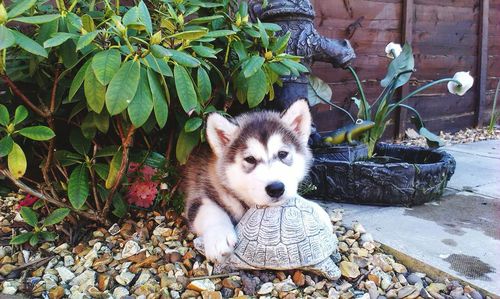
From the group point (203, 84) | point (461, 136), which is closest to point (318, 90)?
point (203, 84)

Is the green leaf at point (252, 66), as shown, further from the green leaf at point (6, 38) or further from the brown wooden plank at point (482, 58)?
the brown wooden plank at point (482, 58)

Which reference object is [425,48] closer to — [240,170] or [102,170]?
[240,170]

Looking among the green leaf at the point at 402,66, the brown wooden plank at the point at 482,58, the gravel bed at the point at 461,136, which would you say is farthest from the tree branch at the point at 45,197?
the brown wooden plank at the point at 482,58

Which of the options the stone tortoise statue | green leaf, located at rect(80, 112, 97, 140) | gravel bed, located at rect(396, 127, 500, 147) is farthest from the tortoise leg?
gravel bed, located at rect(396, 127, 500, 147)

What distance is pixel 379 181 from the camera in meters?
2.62

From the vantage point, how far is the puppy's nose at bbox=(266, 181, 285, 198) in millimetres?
1817

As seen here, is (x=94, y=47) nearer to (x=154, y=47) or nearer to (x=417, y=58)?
(x=154, y=47)

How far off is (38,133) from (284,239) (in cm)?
112

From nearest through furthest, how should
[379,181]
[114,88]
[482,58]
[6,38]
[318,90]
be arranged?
1. [6,38]
2. [114,88]
3. [379,181]
4. [318,90]
5. [482,58]

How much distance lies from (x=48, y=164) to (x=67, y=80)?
0.42m

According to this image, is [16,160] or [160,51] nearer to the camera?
[160,51]

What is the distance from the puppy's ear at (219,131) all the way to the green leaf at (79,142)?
61 centimetres

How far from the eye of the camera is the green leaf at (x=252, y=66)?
194 centimetres

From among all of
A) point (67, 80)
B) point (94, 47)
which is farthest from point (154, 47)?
point (67, 80)
